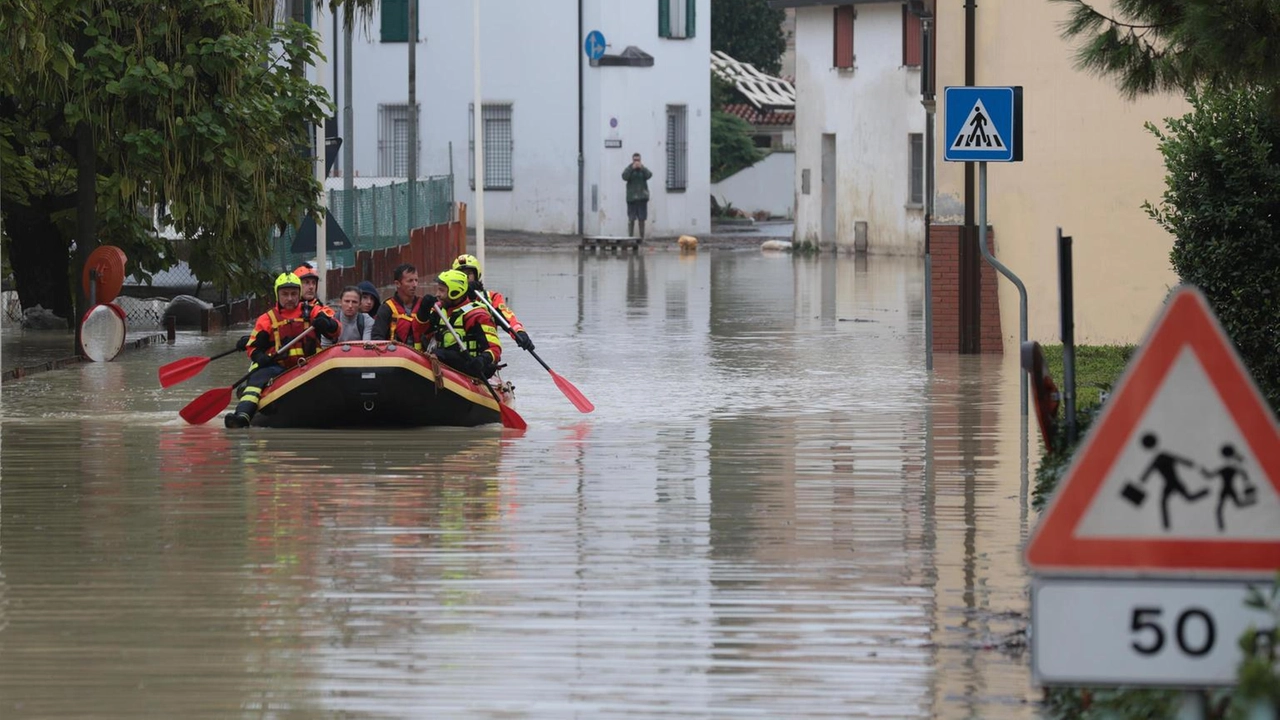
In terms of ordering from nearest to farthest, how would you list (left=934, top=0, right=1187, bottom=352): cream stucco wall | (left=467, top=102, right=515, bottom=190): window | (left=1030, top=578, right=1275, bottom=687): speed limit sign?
(left=1030, top=578, right=1275, bottom=687): speed limit sign
(left=934, top=0, right=1187, bottom=352): cream stucco wall
(left=467, top=102, right=515, bottom=190): window

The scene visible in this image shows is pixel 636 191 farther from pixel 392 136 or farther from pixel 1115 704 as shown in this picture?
pixel 1115 704

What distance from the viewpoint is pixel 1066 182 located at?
2266 centimetres

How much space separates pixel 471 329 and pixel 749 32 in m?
58.5

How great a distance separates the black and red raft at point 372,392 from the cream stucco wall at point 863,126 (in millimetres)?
32079

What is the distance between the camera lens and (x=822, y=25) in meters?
51.5

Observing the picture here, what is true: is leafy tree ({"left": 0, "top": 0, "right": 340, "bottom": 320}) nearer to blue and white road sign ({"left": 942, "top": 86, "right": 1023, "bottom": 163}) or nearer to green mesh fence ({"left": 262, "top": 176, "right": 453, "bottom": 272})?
green mesh fence ({"left": 262, "top": 176, "right": 453, "bottom": 272})

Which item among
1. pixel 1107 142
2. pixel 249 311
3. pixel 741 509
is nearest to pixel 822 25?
pixel 249 311

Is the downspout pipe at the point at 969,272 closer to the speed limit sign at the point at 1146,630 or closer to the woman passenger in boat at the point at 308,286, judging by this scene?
the woman passenger in boat at the point at 308,286

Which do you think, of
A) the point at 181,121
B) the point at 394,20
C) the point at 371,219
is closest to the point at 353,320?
the point at 181,121

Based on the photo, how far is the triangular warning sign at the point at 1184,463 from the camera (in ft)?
15.1

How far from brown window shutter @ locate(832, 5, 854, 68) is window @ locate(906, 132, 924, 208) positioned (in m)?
2.96

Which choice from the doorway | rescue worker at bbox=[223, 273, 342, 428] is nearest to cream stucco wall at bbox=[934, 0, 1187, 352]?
rescue worker at bbox=[223, 273, 342, 428]

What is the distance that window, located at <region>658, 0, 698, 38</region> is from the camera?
5450cm

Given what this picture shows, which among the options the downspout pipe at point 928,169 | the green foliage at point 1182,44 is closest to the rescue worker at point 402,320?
the downspout pipe at point 928,169
